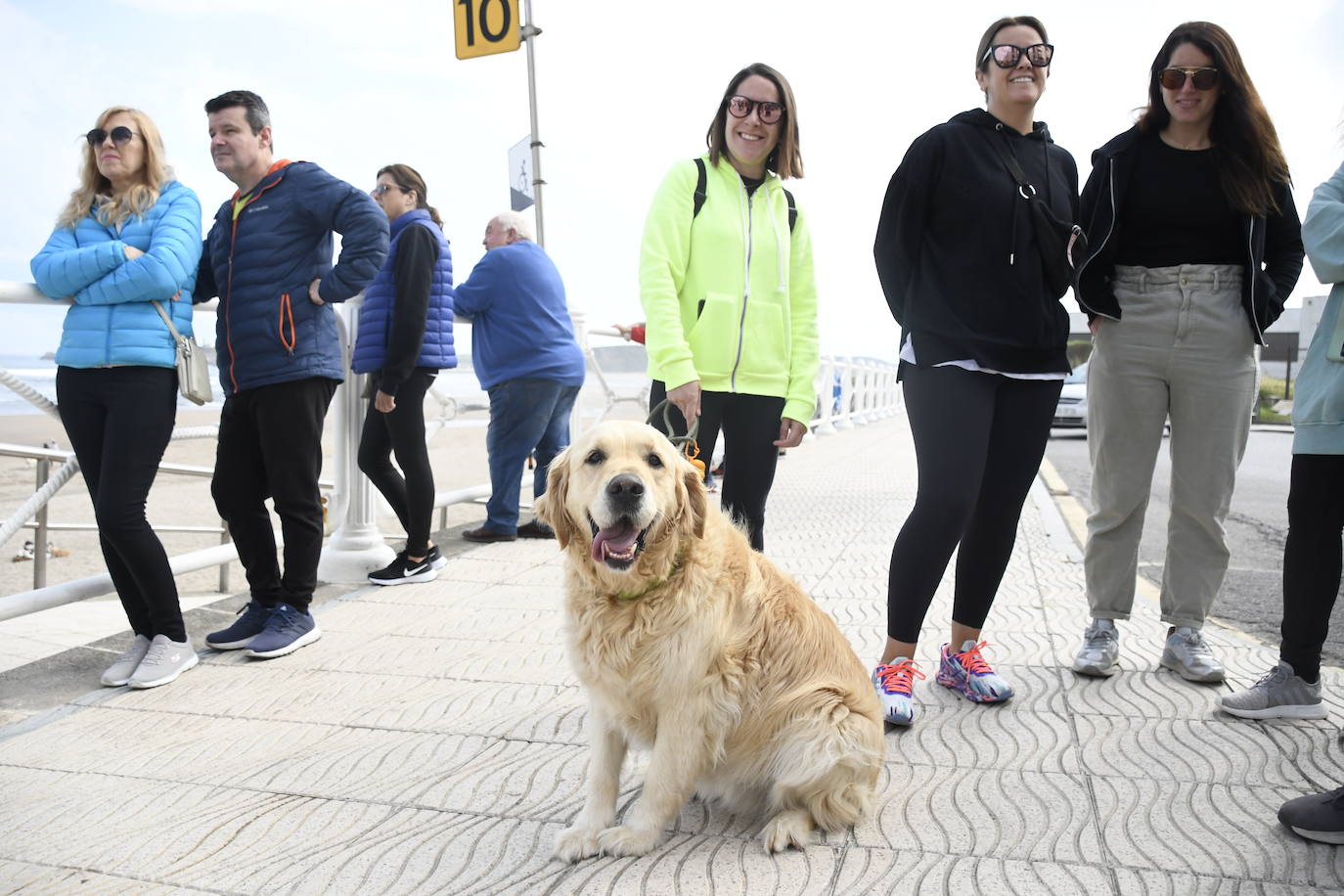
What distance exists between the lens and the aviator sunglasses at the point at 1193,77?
9.78ft

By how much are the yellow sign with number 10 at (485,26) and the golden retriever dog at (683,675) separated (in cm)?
681

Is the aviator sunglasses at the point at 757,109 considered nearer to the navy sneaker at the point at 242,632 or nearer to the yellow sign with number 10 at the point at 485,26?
the navy sneaker at the point at 242,632

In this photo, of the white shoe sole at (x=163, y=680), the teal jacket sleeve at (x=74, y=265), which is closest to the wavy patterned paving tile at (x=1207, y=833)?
the white shoe sole at (x=163, y=680)

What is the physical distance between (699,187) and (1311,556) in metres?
2.13

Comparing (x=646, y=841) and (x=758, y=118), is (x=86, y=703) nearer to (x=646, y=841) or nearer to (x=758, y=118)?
(x=646, y=841)

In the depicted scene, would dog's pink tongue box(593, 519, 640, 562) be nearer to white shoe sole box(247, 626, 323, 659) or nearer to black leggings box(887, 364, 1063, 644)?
black leggings box(887, 364, 1063, 644)

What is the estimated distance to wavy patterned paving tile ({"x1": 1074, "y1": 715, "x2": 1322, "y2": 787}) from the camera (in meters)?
2.43

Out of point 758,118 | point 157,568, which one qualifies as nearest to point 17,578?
point 157,568

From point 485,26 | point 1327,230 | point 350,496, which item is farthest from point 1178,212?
point 485,26

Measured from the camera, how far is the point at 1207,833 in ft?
6.92

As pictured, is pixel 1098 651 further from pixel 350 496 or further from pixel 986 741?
pixel 350 496

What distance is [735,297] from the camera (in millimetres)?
3014

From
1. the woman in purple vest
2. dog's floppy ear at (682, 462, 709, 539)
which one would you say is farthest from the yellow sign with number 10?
dog's floppy ear at (682, 462, 709, 539)

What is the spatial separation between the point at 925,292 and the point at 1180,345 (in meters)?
0.96
